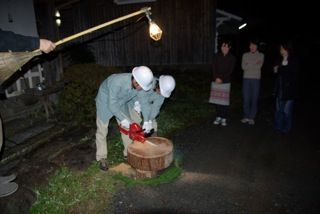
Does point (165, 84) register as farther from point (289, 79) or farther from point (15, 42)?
point (289, 79)

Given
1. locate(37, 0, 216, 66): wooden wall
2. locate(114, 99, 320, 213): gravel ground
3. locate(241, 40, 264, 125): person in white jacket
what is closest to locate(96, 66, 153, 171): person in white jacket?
locate(114, 99, 320, 213): gravel ground

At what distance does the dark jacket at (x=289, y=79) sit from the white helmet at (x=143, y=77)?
3.96 m

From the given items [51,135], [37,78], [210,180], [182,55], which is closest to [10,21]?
[37,78]

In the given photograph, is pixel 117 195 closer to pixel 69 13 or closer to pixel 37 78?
pixel 37 78

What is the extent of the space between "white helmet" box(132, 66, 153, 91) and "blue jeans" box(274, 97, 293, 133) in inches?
164

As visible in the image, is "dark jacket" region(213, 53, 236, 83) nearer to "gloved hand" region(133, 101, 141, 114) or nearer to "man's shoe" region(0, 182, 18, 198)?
"gloved hand" region(133, 101, 141, 114)

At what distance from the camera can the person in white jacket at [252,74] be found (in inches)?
304

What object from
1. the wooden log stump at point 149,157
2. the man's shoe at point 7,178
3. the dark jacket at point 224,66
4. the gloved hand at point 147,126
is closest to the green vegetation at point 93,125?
the wooden log stump at point 149,157

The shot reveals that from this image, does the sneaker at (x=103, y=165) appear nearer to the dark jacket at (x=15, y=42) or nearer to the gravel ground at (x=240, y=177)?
the gravel ground at (x=240, y=177)

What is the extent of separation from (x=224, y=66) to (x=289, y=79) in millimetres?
1736

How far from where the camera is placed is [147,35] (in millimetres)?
14867

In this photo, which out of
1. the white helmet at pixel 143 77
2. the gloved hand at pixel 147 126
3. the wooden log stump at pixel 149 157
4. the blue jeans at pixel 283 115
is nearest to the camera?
the white helmet at pixel 143 77

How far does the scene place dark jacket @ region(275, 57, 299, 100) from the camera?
6.89 metres

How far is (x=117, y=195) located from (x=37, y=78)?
5.74 m
